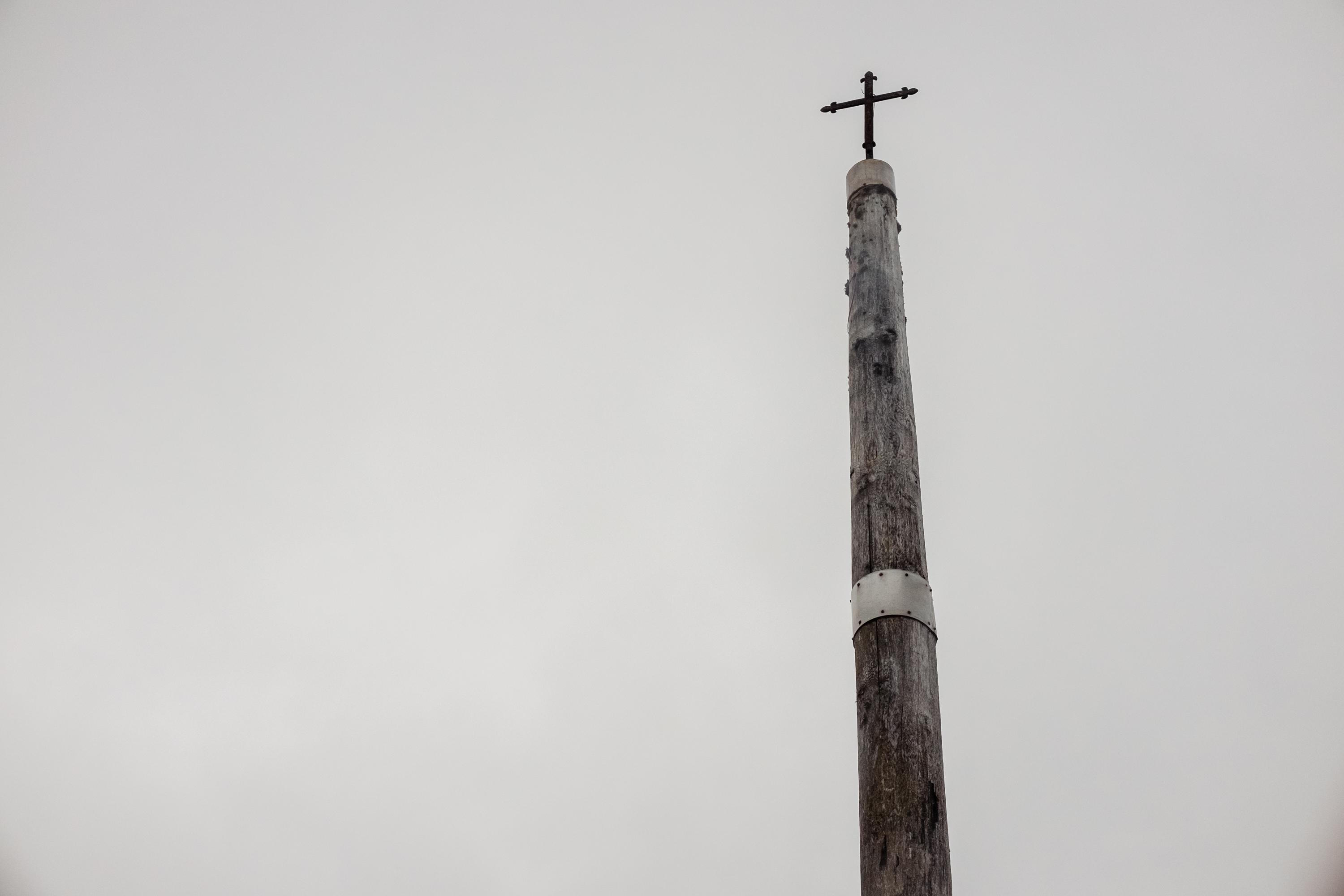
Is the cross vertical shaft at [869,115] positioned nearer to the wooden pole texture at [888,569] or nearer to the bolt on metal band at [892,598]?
the wooden pole texture at [888,569]

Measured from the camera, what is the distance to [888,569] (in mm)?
4121

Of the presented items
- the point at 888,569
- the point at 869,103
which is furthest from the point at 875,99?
the point at 888,569

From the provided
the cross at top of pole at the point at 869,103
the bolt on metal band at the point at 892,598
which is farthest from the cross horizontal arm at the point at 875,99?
the bolt on metal band at the point at 892,598

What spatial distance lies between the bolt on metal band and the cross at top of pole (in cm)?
301

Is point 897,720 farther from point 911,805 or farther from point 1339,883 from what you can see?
point 1339,883

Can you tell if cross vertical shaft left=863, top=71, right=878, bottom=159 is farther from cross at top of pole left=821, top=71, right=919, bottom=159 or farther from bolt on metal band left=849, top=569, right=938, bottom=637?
bolt on metal band left=849, top=569, right=938, bottom=637

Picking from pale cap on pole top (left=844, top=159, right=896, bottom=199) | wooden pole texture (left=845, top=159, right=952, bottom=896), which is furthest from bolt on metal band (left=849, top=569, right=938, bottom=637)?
pale cap on pole top (left=844, top=159, right=896, bottom=199)

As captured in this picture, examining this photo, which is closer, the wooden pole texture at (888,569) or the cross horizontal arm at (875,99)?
the wooden pole texture at (888,569)

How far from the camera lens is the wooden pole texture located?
11.5 ft

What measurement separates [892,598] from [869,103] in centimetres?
368

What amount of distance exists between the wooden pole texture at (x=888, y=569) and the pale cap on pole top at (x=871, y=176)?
0.03 ft

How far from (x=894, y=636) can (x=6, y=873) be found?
86955 millimetres

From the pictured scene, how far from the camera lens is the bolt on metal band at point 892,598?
157 inches

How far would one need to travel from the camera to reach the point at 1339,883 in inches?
2480
